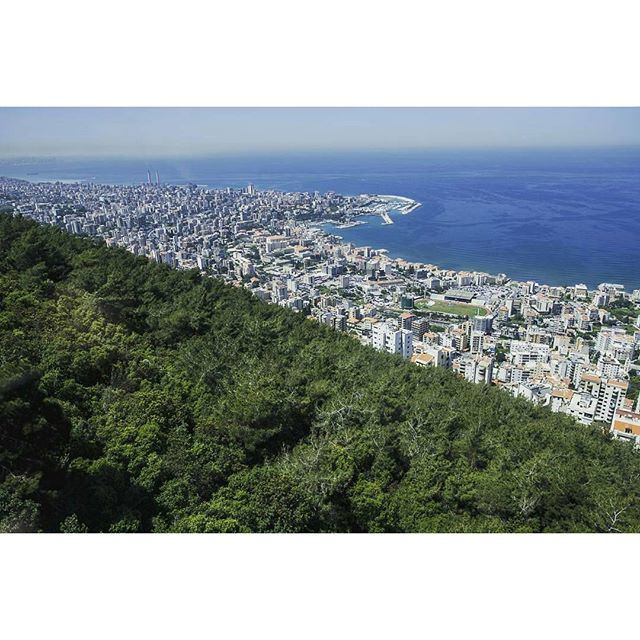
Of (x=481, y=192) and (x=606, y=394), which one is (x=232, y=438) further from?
(x=481, y=192)

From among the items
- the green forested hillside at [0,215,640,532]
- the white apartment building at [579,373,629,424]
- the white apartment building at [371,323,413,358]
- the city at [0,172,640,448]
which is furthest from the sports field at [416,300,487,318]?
the green forested hillside at [0,215,640,532]

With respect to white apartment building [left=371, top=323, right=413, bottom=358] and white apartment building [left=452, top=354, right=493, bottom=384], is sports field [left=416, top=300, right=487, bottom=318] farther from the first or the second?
white apartment building [left=452, top=354, right=493, bottom=384]

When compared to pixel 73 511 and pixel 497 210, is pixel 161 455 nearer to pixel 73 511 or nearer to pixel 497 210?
pixel 73 511

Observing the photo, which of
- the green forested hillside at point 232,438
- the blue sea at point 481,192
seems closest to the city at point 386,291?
the blue sea at point 481,192

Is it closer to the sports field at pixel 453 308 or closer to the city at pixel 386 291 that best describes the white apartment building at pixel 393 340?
the city at pixel 386 291

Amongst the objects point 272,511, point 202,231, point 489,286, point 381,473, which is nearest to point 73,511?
point 272,511

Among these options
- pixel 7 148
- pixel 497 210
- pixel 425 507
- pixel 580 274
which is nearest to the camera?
pixel 425 507
